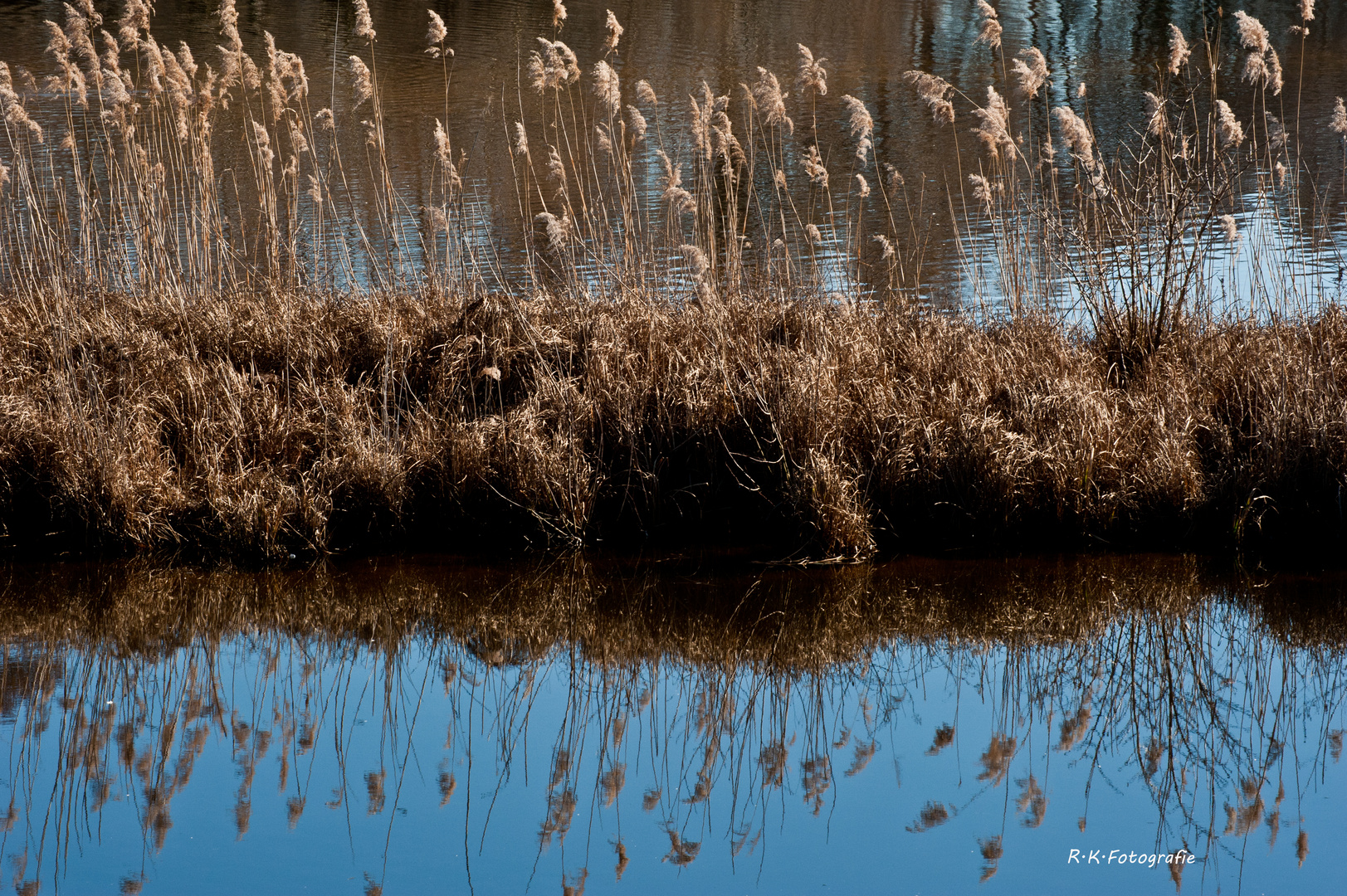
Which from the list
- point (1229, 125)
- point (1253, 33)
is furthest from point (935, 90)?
point (1253, 33)

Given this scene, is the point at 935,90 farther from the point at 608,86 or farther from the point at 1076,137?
the point at 608,86

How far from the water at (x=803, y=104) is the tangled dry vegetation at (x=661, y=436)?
28.2 inches

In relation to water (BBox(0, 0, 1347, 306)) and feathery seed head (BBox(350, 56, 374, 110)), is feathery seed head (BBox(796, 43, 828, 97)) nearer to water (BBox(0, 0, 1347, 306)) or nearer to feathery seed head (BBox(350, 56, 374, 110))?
water (BBox(0, 0, 1347, 306))

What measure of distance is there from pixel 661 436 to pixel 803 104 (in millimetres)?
12041

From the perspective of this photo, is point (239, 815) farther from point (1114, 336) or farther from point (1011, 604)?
point (1114, 336)

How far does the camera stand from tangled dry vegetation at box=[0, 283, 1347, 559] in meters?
5.02

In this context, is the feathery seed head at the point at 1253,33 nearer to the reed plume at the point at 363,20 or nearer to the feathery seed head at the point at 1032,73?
the feathery seed head at the point at 1032,73

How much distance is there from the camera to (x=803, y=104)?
16438 millimetres

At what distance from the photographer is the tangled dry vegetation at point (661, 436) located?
16.5 ft

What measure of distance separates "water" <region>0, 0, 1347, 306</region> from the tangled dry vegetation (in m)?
0.72

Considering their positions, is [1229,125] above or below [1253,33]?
below

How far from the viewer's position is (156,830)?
11.0ft

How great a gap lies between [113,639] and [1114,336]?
182 inches

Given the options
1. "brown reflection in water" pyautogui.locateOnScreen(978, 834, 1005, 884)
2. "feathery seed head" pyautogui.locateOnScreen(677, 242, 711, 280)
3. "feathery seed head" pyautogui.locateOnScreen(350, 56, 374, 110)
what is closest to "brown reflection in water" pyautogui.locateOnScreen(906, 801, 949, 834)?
"brown reflection in water" pyautogui.locateOnScreen(978, 834, 1005, 884)
